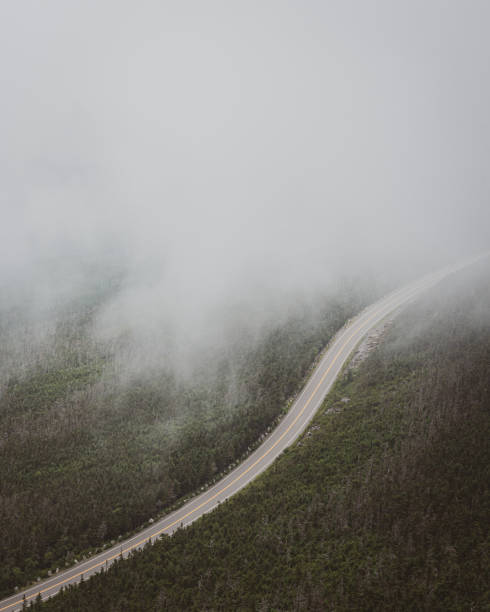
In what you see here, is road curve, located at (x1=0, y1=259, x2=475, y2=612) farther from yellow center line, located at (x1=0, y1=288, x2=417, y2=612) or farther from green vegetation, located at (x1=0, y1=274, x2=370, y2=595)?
green vegetation, located at (x1=0, y1=274, x2=370, y2=595)

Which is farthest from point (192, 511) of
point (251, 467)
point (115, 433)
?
point (115, 433)

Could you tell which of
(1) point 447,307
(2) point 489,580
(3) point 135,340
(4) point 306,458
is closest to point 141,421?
(4) point 306,458

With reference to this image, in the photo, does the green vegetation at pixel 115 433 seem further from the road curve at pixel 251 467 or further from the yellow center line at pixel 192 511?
the yellow center line at pixel 192 511

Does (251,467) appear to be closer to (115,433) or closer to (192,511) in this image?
(192,511)

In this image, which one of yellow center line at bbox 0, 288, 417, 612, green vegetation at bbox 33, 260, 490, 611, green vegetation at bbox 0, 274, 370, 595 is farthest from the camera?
green vegetation at bbox 0, 274, 370, 595

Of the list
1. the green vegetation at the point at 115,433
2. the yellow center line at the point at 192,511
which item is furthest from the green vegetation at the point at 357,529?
the green vegetation at the point at 115,433

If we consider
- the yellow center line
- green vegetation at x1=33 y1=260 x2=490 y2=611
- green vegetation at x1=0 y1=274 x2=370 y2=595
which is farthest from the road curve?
green vegetation at x1=33 y1=260 x2=490 y2=611

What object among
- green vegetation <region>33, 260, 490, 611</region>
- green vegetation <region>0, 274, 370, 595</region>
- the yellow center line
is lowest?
green vegetation <region>33, 260, 490, 611</region>
